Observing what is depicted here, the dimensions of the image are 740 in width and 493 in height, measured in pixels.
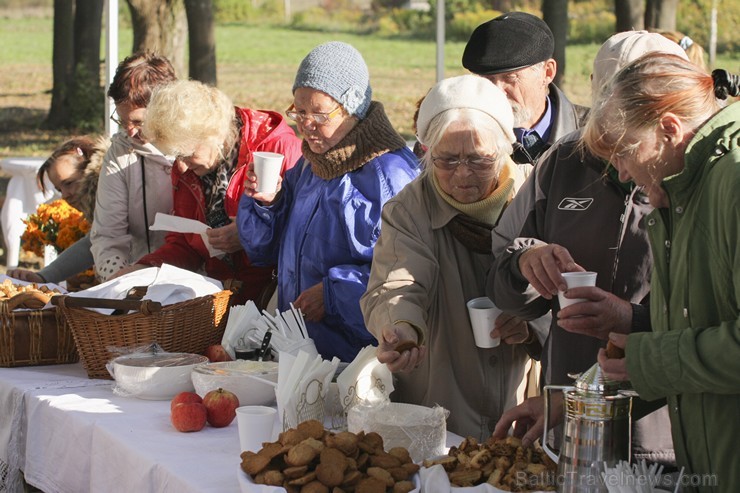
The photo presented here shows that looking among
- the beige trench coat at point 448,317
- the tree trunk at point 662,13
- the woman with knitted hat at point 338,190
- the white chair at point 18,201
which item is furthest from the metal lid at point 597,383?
the tree trunk at point 662,13

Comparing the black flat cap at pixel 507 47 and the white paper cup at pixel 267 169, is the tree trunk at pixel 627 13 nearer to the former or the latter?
the black flat cap at pixel 507 47

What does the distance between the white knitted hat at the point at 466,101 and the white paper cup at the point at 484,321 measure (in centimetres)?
46

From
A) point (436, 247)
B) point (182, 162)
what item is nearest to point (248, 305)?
point (436, 247)

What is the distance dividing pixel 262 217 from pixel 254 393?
865mm

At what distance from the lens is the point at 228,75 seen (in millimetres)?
16062

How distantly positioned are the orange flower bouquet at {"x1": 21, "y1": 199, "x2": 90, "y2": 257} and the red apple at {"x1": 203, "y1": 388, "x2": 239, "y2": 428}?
2432 mm

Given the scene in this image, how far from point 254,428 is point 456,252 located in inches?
30.8

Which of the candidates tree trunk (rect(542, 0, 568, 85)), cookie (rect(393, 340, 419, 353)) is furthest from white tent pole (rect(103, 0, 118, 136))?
tree trunk (rect(542, 0, 568, 85))

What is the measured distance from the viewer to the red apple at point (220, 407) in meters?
2.32

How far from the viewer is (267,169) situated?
3014mm

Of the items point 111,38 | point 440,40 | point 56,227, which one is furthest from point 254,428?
point 440,40

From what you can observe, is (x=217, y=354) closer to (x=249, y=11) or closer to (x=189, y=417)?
(x=189, y=417)

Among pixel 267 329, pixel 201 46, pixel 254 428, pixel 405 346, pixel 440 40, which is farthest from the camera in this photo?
pixel 201 46

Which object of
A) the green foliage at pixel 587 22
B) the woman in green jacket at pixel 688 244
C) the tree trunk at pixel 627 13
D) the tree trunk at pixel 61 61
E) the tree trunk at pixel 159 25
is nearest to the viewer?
the woman in green jacket at pixel 688 244
